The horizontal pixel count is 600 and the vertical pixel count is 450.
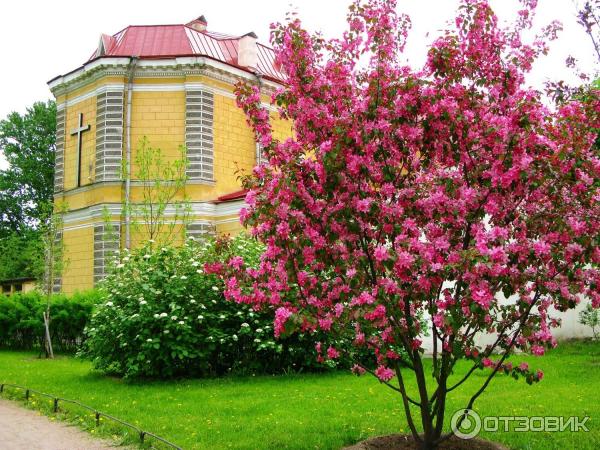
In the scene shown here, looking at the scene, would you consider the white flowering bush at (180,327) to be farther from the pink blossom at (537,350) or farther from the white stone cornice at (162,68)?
the white stone cornice at (162,68)

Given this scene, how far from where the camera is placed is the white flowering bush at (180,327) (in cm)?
1146

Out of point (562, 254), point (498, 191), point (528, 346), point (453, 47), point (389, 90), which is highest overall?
point (453, 47)

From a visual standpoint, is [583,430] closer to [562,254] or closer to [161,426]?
[562,254]

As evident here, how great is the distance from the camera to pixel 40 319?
19.0 meters

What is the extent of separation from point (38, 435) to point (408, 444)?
4635 mm

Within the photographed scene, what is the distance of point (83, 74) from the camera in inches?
961

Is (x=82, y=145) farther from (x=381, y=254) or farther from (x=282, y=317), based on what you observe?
(x=381, y=254)

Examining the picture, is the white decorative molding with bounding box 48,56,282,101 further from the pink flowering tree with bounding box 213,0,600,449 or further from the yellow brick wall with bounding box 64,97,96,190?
the pink flowering tree with bounding box 213,0,600,449

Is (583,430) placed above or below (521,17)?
below

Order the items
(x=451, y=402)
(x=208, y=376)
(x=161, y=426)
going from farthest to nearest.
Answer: (x=208, y=376), (x=451, y=402), (x=161, y=426)

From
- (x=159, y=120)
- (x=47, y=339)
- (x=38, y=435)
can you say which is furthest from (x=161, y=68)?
(x=38, y=435)

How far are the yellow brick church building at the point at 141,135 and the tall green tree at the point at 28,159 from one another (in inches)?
910

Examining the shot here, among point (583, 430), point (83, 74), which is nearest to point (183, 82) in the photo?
point (83, 74)

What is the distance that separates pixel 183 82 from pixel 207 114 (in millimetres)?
1508
